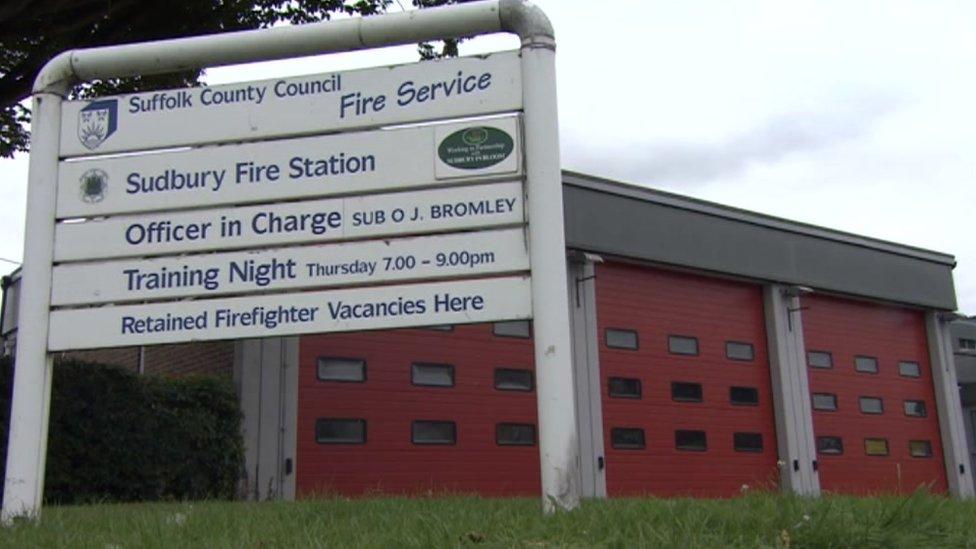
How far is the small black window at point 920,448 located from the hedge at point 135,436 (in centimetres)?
1653

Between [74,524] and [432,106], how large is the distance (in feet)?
9.94

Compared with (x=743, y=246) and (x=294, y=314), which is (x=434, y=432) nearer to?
(x=743, y=246)

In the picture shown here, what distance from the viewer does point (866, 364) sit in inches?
881

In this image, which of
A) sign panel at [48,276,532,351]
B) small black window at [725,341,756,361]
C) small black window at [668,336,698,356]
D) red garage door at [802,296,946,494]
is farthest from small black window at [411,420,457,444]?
sign panel at [48,276,532,351]

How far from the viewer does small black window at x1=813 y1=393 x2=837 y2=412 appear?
824 inches

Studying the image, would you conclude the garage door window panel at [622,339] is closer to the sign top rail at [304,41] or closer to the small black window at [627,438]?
the small black window at [627,438]

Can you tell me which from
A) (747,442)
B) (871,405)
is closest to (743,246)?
(747,442)

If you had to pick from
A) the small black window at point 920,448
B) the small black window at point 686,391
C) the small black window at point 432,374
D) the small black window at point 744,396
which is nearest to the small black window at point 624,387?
the small black window at point 686,391

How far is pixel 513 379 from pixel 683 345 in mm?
4258

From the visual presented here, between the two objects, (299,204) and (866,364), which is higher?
(866,364)

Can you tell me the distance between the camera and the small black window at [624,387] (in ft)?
58.5

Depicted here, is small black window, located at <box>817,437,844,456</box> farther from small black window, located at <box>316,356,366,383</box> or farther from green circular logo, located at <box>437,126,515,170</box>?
green circular logo, located at <box>437,126,515,170</box>

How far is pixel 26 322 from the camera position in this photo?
5797 millimetres

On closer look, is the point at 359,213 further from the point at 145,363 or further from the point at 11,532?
the point at 145,363
